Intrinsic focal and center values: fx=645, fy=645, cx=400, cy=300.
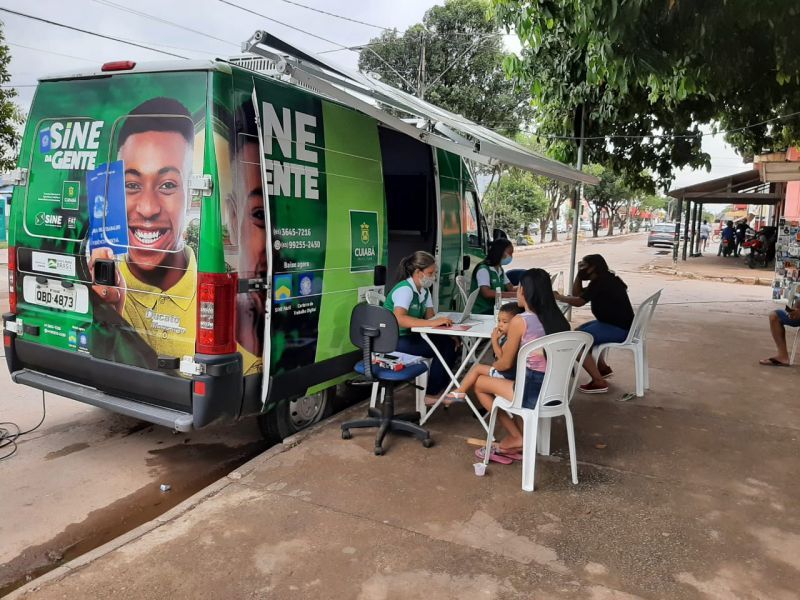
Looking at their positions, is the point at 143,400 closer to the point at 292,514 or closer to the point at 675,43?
the point at 292,514

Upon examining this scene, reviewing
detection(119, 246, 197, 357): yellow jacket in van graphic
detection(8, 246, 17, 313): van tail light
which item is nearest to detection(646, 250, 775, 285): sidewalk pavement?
detection(119, 246, 197, 357): yellow jacket in van graphic

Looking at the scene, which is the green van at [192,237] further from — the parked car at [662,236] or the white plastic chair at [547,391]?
the parked car at [662,236]

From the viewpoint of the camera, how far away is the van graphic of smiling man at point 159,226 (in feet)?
12.0

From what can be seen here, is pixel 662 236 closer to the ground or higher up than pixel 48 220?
closer to the ground

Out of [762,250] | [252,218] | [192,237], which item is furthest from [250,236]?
[762,250]

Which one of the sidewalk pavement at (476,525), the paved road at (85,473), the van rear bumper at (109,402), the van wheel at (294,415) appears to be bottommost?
the paved road at (85,473)

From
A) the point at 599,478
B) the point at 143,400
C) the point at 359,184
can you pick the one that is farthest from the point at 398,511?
the point at 359,184

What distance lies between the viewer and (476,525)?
3389 millimetres

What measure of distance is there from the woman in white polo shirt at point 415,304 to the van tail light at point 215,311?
1.34 metres

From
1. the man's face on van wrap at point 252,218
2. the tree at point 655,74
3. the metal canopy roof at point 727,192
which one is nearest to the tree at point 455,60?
the metal canopy roof at point 727,192

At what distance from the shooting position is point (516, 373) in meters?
3.95

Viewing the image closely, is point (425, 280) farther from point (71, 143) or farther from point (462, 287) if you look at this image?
point (71, 143)

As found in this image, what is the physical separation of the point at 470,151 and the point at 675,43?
1990 mm

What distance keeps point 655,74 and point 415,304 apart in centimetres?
288
